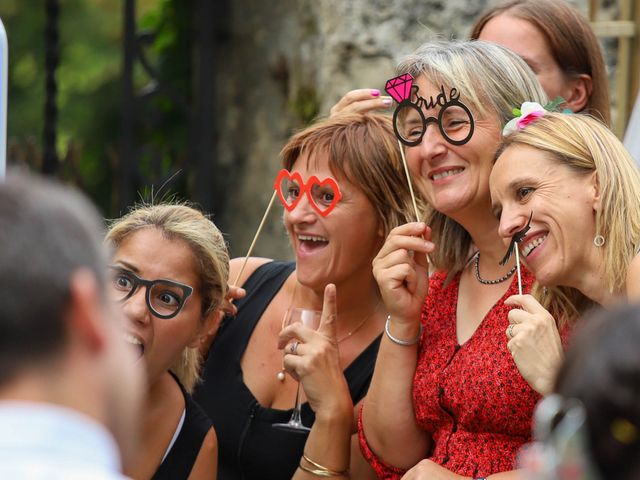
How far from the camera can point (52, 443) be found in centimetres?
143

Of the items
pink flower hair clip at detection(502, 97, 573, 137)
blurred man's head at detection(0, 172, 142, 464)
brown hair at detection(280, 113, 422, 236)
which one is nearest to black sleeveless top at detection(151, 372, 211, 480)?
brown hair at detection(280, 113, 422, 236)

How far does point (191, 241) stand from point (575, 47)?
4.55 feet

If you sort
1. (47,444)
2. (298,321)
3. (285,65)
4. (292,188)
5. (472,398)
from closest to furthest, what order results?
1. (47,444)
2. (472,398)
3. (298,321)
4. (292,188)
5. (285,65)

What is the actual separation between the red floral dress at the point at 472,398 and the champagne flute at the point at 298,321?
0.24 meters

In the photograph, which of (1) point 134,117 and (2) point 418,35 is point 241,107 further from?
(2) point 418,35

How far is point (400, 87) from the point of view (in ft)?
11.1

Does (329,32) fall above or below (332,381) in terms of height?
above

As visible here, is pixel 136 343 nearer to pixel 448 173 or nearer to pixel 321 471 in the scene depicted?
pixel 321 471

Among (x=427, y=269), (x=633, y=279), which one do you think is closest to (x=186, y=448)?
(x=427, y=269)

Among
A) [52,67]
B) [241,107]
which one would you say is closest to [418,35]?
[241,107]

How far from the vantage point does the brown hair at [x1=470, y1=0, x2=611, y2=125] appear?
12.4 feet

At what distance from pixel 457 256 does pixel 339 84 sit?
2.06 metres

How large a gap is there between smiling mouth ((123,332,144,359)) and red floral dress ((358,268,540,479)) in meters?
0.68

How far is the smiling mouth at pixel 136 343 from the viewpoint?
3.31 metres
